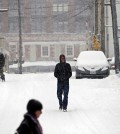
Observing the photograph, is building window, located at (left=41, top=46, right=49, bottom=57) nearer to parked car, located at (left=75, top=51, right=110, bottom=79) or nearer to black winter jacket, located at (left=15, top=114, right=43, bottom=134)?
parked car, located at (left=75, top=51, right=110, bottom=79)

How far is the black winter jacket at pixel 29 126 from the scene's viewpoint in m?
6.22

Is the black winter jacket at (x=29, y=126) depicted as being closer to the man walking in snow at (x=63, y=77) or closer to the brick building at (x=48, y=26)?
the man walking in snow at (x=63, y=77)

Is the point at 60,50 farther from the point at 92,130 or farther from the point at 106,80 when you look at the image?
the point at 92,130

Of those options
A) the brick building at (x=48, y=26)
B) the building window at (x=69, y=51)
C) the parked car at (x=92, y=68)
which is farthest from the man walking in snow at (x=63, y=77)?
the brick building at (x=48, y=26)

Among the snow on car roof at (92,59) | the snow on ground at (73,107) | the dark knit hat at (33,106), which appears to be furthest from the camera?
the snow on car roof at (92,59)

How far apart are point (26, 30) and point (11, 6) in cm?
498

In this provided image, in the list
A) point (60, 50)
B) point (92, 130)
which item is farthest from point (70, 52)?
point (92, 130)

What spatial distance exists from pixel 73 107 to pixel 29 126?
11.0m

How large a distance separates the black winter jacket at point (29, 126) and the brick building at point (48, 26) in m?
81.5

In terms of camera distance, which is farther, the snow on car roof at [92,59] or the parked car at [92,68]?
the snow on car roof at [92,59]

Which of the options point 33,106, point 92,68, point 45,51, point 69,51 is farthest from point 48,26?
point 33,106

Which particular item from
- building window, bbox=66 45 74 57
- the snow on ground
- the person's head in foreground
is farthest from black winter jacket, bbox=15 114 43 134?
building window, bbox=66 45 74 57

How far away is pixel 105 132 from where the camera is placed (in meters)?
12.3

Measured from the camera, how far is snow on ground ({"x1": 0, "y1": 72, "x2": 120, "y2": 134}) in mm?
13062
